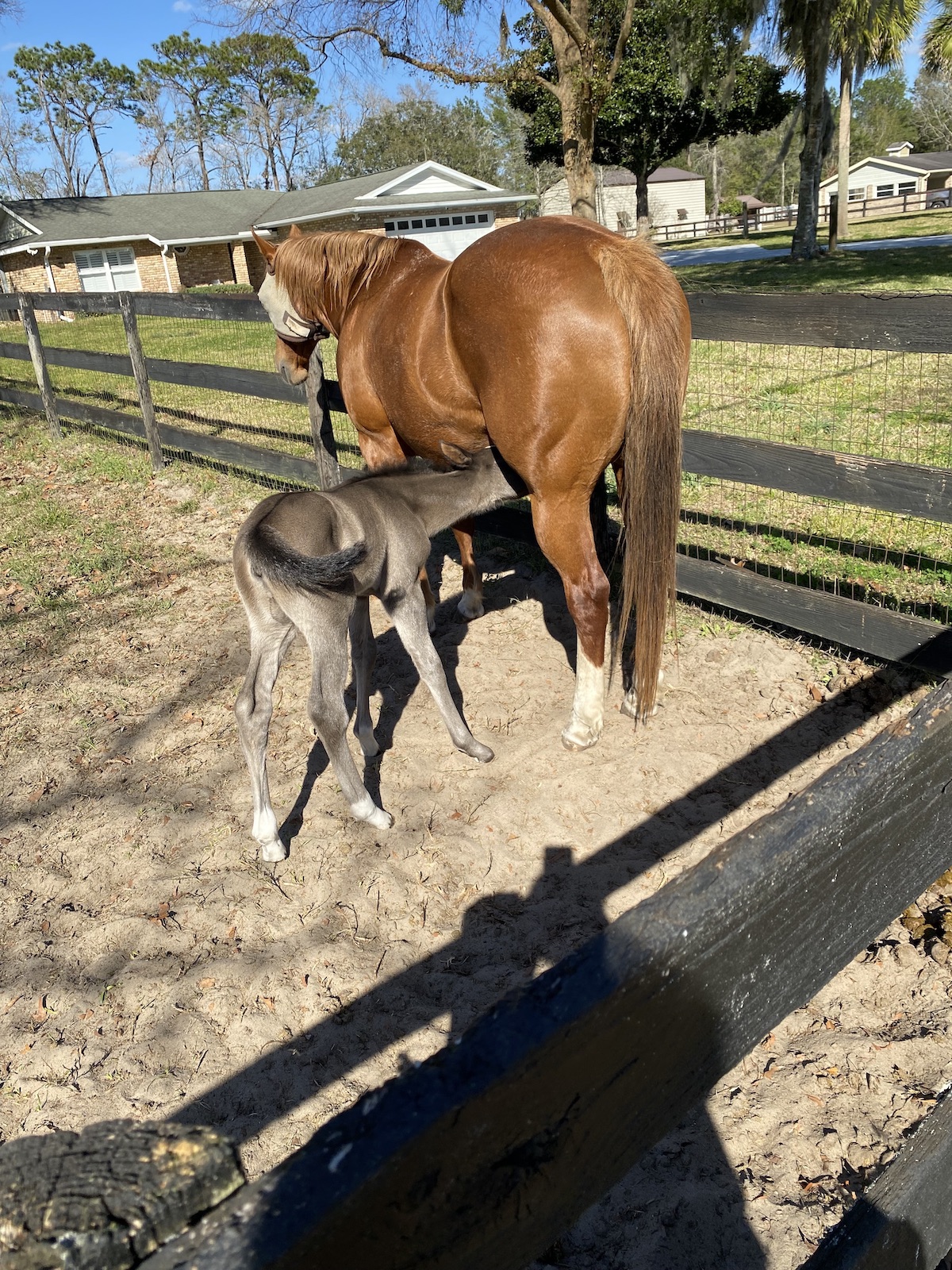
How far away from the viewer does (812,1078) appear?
8.35ft

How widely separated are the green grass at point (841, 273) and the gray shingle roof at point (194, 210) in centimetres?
1277

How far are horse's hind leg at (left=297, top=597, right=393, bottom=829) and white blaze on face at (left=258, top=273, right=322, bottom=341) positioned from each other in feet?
9.48

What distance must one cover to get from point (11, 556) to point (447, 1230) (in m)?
7.60

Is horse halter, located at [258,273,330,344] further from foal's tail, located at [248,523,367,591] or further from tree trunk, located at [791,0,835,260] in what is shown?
tree trunk, located at [791,0,835,260]

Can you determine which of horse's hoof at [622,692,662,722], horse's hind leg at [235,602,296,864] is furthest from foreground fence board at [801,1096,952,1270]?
horse's hoof at [622,692,662,722]

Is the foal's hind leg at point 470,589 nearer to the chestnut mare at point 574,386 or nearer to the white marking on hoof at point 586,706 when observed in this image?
the chestnut mare at point 574,386

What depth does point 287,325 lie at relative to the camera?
581 cm

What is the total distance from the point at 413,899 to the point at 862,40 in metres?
24.4

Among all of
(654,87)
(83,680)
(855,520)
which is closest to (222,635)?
(83,680)

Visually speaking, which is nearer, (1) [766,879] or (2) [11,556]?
(1) [766,879]

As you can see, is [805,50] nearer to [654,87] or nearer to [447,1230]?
[654,87]

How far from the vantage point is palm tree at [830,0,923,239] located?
60.8ft

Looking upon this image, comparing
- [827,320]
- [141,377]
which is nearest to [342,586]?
[827,320]

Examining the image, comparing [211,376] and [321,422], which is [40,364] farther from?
[321,422]
